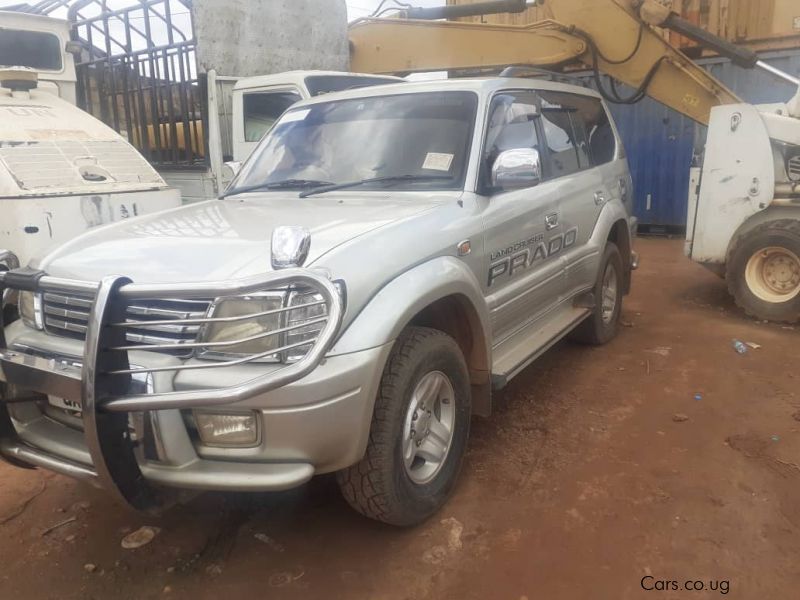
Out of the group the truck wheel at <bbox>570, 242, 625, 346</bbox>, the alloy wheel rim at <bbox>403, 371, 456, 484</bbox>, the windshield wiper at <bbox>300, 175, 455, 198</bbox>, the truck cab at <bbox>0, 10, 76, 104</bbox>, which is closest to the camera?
the alloy wheel rim at <bbox>403, 371, 456, 484</bbox>

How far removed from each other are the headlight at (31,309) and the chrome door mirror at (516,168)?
6.95 ft

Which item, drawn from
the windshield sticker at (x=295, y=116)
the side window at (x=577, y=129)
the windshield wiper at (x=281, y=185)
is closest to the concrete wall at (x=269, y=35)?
the windshield sticker at (x=295, y=116)

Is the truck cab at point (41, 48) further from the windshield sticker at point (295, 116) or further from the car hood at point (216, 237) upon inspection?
the car hood at point (216, 237)

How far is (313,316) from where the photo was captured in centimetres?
235

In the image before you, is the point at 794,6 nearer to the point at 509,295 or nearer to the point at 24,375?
the point at 509,295

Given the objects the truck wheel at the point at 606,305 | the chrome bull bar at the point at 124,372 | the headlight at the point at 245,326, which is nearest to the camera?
the chrome bull bar at the point at 124,372

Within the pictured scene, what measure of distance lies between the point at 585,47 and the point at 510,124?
3.46m

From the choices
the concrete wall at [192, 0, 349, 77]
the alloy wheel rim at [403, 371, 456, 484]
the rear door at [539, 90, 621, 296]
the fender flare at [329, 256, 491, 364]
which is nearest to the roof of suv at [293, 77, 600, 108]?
the rear door at [539, 90, 621, 296]

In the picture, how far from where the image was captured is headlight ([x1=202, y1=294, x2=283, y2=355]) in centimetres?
230

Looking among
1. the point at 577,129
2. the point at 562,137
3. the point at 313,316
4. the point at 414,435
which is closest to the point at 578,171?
the point at 562,137

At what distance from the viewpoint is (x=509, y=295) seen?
360 cm

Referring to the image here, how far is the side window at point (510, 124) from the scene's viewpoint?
363 cm

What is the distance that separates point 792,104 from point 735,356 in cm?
235

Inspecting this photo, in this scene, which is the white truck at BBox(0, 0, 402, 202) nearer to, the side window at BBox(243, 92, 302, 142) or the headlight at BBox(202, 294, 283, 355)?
the side window at BBox(243, 92, 302, 142)
